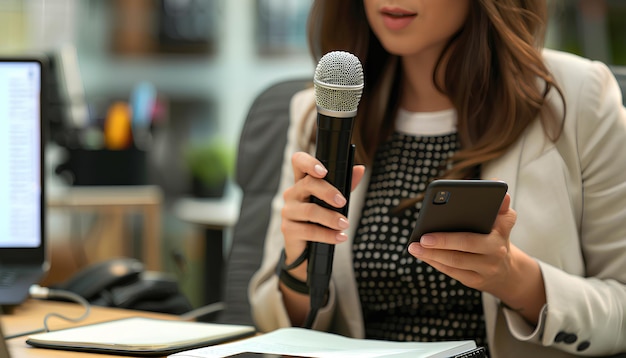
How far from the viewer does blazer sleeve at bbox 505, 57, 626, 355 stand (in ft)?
3.66

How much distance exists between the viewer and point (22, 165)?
1359mm

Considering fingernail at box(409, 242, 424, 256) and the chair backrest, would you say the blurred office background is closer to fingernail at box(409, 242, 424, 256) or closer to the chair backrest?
the chair backrest

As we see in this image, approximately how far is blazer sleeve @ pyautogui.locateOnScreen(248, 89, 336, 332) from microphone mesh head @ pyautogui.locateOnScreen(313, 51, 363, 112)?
1.30 ft

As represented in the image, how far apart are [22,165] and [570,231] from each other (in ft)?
2.62

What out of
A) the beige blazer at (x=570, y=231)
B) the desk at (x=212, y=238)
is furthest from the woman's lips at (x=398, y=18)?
the desk at (x=212, y=238)

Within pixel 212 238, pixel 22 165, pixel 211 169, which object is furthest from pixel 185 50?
pixel 22 165

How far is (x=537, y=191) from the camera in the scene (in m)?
1.21

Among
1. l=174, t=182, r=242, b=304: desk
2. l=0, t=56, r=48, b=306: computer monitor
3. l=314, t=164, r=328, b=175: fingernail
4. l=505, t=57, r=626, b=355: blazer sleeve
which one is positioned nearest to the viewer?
l=314, t=164, r=328, b=175: fingernail

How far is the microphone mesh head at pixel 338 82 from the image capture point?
931mm

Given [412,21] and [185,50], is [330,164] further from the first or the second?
[185,50]

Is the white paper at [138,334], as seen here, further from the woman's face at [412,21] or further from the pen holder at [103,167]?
the pen holder at [103,167]

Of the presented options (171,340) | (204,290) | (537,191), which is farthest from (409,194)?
(204,290)

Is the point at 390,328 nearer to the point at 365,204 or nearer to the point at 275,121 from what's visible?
the point at 365,204

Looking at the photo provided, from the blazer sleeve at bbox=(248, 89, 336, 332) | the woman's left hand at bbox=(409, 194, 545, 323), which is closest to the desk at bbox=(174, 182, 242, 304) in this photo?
the blazer sleeve at bbox=(248, 89, 336, 332)
